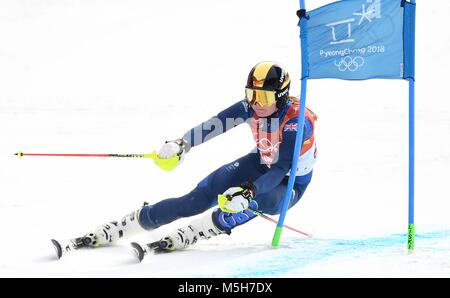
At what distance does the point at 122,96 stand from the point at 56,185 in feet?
21.2

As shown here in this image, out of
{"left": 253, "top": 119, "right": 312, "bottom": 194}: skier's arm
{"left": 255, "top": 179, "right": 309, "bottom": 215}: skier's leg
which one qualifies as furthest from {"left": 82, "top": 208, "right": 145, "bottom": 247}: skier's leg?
{"left": 253, "top": 119, "right": 312, "bottom": 194}: skier's arm

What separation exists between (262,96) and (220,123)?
0.54m

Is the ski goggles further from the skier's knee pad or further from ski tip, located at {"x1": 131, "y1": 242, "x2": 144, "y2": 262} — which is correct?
ski tip, located at {"x1": 131, "y1": 242, "x2": 144, "y2": 262}

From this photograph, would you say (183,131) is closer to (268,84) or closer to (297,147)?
(268,84)

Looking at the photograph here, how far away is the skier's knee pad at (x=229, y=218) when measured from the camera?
5.37m

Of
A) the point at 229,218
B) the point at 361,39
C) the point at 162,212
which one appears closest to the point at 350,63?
the point at 361,39

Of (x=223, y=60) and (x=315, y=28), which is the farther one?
(x=223, y=60)

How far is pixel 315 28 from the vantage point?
5164mm

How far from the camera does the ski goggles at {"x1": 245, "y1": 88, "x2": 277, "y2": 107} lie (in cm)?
523

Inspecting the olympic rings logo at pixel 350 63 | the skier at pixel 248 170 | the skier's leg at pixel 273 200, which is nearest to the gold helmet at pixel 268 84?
the skier at pixel 248 170

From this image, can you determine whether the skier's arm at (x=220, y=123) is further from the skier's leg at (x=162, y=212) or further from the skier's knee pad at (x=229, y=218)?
the skier's knee pad at (x=229, y=218)

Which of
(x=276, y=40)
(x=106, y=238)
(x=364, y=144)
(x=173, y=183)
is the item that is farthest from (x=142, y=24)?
(x=106, y=238)

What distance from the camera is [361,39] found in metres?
5.03

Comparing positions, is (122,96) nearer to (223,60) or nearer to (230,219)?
(223,60)
